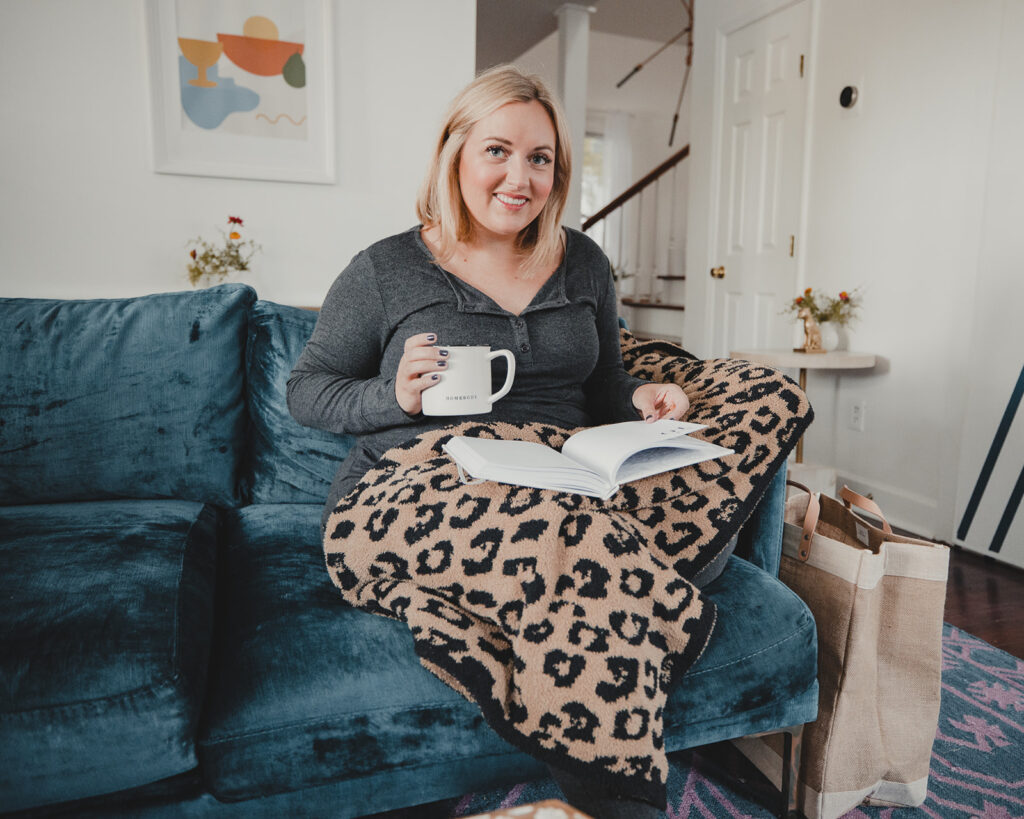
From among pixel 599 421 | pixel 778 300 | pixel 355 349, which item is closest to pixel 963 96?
pixel 778 300

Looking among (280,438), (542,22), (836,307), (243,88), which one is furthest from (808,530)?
(542,22)

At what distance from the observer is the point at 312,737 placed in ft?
2.91

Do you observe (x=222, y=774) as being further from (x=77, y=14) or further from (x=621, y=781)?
(x=77, y=14)

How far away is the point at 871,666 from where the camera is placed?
1.15m

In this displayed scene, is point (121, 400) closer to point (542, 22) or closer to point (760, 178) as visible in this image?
point (760, 178)

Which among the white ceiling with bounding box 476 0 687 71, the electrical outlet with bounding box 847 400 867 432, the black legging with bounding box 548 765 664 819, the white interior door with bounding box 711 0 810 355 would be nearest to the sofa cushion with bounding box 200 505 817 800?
the black legging with bounding box 548 765 664 819

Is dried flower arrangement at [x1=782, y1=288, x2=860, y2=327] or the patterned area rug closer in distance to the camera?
the patterned area rug

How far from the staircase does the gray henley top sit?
3941 millimetres

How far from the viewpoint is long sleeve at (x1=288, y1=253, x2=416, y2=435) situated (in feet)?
4.08

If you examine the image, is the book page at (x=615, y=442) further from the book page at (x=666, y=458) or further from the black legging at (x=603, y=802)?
the black legging at (x=603, y=802)

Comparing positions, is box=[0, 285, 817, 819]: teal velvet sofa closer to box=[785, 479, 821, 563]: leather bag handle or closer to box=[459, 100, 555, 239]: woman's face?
box=[785, 479, 821, 563]: leather bag handle

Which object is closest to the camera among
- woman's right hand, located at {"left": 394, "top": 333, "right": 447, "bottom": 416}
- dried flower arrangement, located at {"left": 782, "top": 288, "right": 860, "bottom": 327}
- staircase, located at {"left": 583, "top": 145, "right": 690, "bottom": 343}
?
woman's right hand, located at {"left": 394, "top": 333, "right": 447, "bottom": 416}

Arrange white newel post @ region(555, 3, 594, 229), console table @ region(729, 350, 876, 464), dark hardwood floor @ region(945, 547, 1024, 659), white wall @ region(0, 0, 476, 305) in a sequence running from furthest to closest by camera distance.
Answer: white newel post @ region(555, 3, 594, 229)
console table @ region(729, 350, 876, 464)
white wall @ region(0, 0, 476, 305)
dark hardwood floor @ region(945, 547, 1024, 659)

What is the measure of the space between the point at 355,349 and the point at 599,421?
518 millimetres
